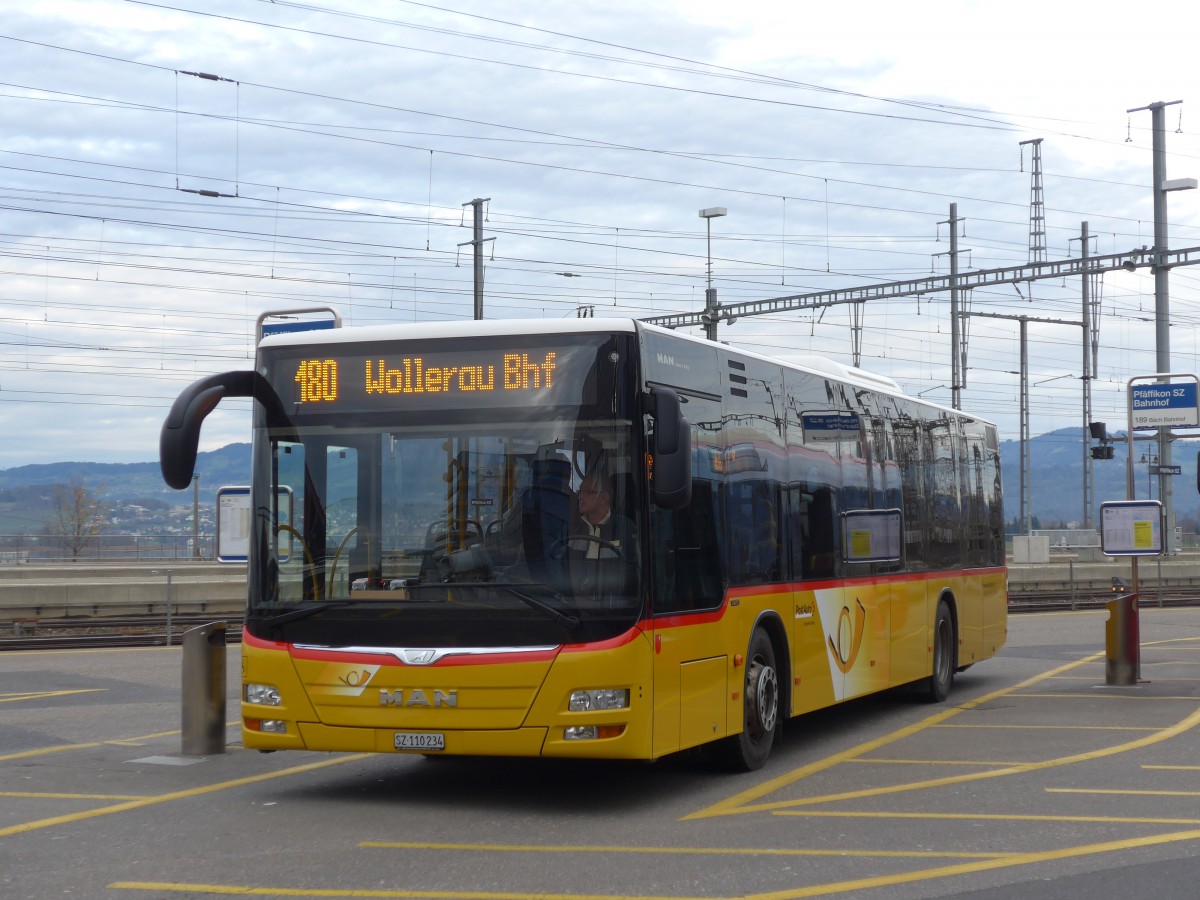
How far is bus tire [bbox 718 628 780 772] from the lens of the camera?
10.3 m

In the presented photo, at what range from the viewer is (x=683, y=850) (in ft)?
25.6

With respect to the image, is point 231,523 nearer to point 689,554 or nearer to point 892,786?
point 689,554

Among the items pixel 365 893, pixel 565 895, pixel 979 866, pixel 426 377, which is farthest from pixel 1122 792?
pixel 365 893

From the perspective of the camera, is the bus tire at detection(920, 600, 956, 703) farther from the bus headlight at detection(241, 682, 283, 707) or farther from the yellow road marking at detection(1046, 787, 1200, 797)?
the bus headlight at detection(241, 682, 283, 707)

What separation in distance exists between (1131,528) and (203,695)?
10.3 m

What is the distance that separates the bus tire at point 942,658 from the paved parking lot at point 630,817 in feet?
4.23

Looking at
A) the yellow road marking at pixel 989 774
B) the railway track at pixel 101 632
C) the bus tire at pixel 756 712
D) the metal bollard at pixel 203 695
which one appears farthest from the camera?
the railway track at pixel 101 632

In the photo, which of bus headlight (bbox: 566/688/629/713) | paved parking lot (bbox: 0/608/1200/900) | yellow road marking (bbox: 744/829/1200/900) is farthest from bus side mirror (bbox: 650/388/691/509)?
yellow road marking (bbox: 744/829/1200/900)

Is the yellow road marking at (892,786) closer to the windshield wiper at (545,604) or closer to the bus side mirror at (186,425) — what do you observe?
the windshield wiper at (545,604)

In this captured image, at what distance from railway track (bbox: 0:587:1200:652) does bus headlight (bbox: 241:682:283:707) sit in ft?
25.5

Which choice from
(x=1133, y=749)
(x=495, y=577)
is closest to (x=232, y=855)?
(x=495, y=577)

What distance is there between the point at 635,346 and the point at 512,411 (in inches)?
31.2

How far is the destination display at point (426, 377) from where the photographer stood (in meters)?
9.09

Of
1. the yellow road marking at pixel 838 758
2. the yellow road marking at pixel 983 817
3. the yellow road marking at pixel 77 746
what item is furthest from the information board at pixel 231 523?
the yellow road marking at pixel 983 817
